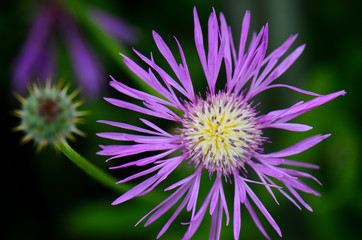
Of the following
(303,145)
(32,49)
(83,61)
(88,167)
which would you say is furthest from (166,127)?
(303,145)

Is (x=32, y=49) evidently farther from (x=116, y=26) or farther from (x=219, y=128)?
(x=219, y=128)

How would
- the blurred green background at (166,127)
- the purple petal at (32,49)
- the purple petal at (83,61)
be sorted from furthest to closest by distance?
the purple petal at (83,61) → the purple petal at (32,49) → the blurred green background at (166,127)

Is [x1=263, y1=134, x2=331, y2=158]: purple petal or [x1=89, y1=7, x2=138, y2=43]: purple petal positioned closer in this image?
[x1=263, y1=134, x2=331, y2=158]: purple petal

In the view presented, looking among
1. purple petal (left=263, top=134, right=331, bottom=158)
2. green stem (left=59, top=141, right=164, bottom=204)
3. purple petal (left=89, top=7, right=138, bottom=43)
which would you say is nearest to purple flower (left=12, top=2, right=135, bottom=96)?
purple petal (left=89, top=7, right=138, bottom=43)

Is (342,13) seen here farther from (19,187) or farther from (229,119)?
(19,187)

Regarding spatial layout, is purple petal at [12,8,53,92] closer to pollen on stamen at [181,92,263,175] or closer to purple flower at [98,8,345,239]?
purple flower at [98,8,345,239]

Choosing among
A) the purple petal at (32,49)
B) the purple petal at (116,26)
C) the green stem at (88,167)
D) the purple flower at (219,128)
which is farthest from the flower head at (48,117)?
the purple petal at (116,26)

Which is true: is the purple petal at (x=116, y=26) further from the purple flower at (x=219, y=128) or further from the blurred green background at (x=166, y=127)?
the purple flower at (x=219, y=128)

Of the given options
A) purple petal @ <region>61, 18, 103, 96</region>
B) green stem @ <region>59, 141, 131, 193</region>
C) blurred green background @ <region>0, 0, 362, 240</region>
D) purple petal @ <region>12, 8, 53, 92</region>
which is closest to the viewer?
green stem @ <region>59, 141, 131, 193</region>
